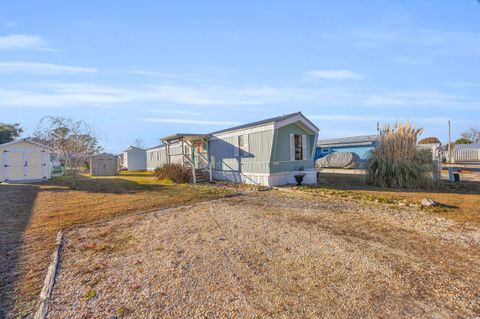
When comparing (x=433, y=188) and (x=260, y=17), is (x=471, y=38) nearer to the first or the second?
(x=433, y=188)

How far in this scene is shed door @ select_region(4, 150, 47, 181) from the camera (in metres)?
16.0

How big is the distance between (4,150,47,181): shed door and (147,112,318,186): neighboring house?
885 centimetres

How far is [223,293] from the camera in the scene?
9.67 feet

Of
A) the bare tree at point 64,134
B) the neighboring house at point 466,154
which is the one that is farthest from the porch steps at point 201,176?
the neighboring house at point 466,154

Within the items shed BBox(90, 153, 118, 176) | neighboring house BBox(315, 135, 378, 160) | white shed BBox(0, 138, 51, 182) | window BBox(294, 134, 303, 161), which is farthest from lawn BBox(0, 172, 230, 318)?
neighboring house BBox(315, 135, 378, 160)

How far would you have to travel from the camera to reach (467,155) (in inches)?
1417

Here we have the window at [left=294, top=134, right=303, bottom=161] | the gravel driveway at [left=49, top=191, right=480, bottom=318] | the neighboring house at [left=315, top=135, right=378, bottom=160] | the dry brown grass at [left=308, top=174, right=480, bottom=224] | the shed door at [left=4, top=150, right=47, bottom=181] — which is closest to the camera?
the gravel driveway at [left=49, top=191, right=480, bottom=318]

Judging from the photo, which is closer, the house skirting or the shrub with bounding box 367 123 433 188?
the shrub with bounding box 367 123 433 188

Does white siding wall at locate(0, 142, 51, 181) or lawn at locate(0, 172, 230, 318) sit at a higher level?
white siding wall at locate(0, 142, 51, 181)

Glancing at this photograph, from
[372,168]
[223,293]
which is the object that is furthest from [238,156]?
[223,293]

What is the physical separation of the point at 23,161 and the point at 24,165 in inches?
10.1

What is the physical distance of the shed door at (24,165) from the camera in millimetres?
15977

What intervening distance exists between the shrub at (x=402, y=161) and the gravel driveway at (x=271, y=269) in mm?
5442

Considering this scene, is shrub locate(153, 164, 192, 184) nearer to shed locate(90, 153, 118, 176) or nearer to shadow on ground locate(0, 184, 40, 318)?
shadow on ground locate(0, 184, 40, 318)
